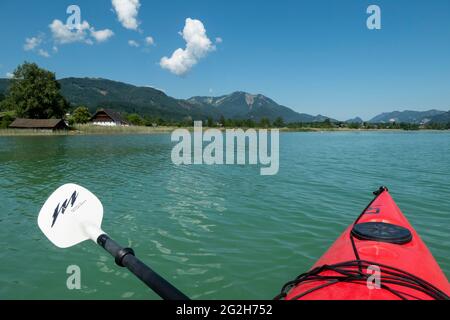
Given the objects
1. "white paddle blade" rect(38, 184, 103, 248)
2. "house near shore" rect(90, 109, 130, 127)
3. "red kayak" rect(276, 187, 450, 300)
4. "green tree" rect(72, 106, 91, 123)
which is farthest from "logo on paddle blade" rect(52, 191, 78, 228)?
"house near shore" rect(90, 109, 130, 127)

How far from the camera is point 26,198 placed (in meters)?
11.8

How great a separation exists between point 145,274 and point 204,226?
586 cm

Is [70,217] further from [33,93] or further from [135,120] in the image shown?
[135,120]

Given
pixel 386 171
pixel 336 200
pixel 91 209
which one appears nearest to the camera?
pixel 91 209

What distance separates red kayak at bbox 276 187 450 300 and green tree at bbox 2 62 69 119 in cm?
9280

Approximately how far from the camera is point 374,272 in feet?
11.0

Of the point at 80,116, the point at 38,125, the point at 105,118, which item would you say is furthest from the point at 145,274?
the point at 105,118

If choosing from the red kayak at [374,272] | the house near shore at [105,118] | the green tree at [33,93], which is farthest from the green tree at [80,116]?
the red kayak at [374,272]

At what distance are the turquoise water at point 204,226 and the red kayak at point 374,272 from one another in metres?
1.92

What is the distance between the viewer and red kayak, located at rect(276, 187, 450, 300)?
310cm

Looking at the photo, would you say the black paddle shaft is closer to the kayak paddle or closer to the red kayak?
the kayak paddle

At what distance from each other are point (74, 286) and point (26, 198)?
25.7ft
